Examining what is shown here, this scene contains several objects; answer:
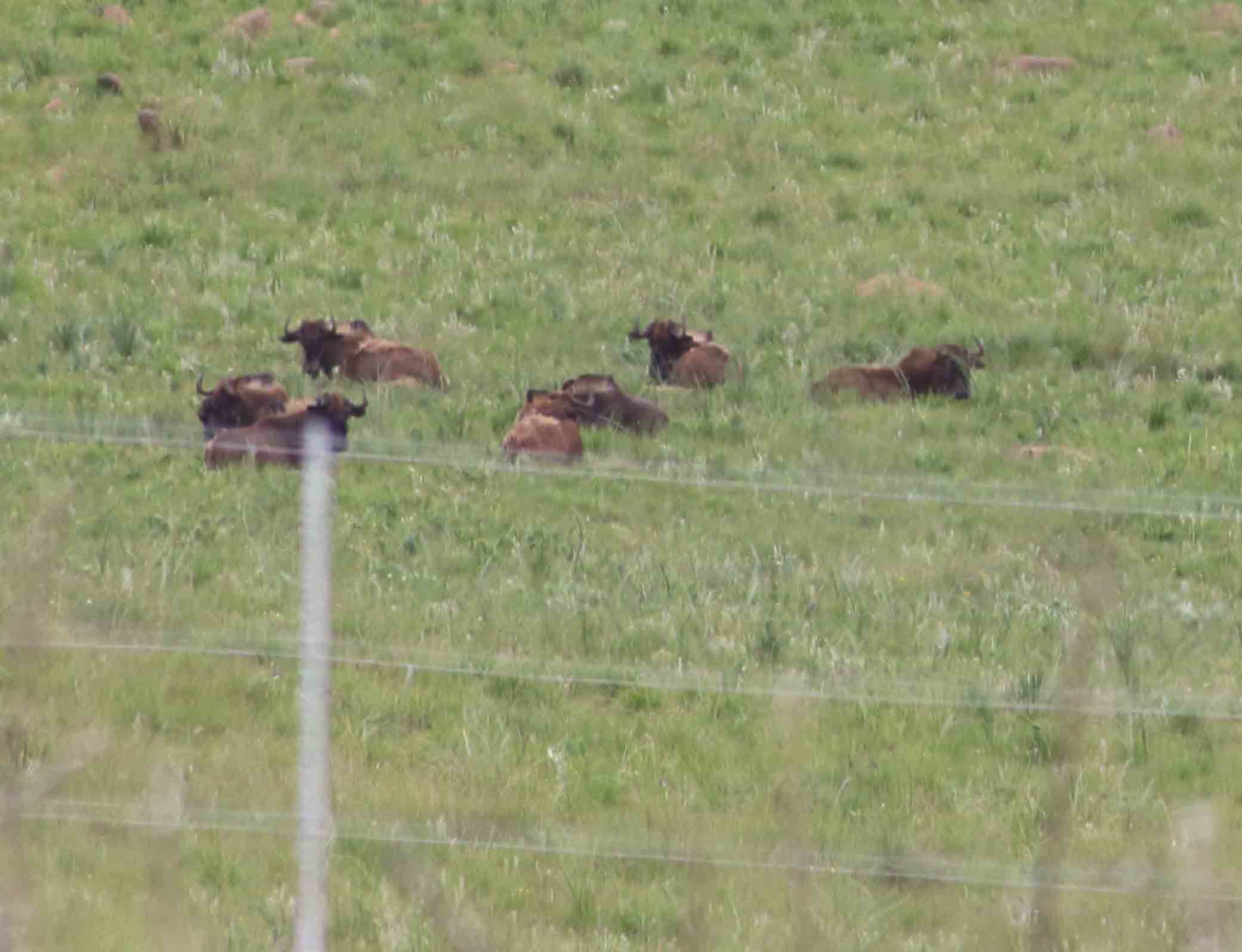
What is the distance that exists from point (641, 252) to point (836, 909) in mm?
11976

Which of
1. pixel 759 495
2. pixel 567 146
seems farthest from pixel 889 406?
pixel 567 146

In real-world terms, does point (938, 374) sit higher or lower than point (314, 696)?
higher

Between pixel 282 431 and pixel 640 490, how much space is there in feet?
7.20

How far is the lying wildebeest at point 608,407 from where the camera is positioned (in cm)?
1266

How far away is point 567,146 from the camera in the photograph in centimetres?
1972

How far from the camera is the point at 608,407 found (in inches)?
501

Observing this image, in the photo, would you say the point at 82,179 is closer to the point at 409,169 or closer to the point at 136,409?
the point at 409,169

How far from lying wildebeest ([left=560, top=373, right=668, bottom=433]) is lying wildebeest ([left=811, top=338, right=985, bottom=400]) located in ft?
4.78

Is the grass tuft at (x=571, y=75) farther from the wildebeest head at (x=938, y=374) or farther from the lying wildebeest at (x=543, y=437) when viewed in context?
the lying wildebeest at (x=543, y=437)

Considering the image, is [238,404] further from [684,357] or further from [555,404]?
[684,357]

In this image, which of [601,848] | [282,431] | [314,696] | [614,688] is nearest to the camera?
[314,696]

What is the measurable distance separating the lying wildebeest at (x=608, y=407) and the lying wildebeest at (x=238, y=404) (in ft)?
6.26

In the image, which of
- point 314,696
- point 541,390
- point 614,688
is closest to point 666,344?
point 541,390

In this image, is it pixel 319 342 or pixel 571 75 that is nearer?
pixel 319 342
